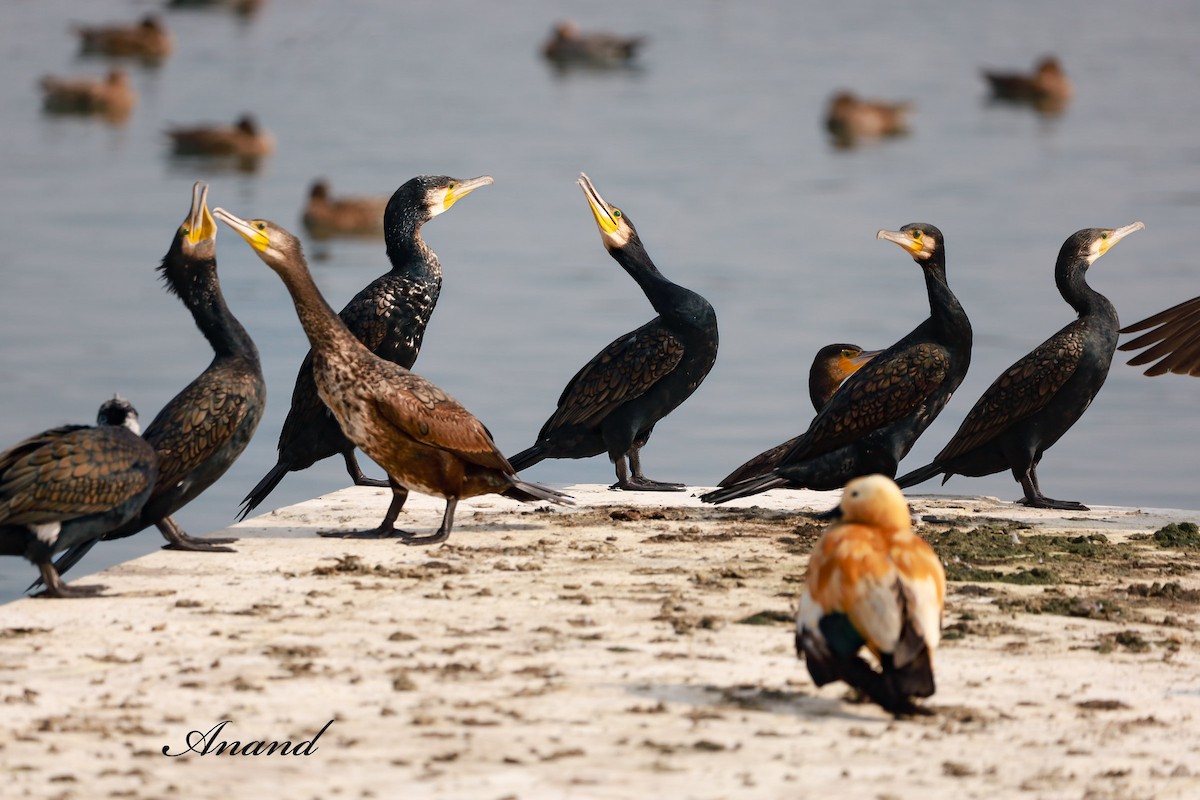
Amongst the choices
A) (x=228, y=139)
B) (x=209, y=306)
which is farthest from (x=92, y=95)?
(x=209, y=306)

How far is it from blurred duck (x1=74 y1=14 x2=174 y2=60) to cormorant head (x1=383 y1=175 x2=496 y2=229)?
32098 millimetres

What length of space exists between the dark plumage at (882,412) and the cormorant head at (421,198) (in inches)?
80.6

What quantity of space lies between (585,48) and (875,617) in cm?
3759

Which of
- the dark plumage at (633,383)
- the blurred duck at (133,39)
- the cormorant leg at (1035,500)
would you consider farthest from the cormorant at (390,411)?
the blurred duck at (133,39)

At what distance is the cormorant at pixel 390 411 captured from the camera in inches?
300

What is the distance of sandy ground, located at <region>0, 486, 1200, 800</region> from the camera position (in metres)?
4.92

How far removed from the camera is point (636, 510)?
865 centimetres

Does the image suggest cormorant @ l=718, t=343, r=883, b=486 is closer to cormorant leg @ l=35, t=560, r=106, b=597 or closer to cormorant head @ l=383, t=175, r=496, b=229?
cormorant head @ l=383, t=175, r=496, b=229

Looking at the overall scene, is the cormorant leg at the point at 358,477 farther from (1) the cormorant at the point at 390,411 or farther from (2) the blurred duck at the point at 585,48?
(2) the blurred duck at the point at 585,48

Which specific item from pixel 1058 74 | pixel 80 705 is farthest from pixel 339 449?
pixel 1058 74

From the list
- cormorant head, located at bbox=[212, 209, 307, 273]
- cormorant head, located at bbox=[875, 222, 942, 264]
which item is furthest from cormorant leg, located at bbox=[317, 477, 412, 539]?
cormorant head, located at bbox=[875, 222, 942, 264]

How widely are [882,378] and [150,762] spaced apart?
13.9ft

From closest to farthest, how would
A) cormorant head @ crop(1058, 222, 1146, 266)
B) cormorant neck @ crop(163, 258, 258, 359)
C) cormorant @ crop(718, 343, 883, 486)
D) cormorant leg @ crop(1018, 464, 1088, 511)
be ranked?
cormorant neck @ crop(163, 258, 258, 359)
cormorant leg @ crop(1018, 464, 1088, 511)
cormorant head @ crop(1058, 222, 1146, 266)
cormorant @ crop(718, 343, 883, 486)

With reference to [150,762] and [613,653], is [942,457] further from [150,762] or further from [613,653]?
[150,762]
